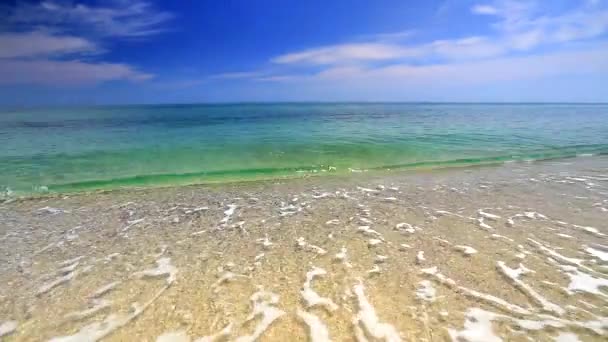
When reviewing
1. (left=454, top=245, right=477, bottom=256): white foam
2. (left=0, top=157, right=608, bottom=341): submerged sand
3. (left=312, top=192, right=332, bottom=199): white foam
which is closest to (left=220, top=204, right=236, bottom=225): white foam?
(left=0, top=157, right=608, bottom=341): submerged sand

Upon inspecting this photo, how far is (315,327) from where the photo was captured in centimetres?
405

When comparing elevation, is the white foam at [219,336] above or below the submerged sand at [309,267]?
below

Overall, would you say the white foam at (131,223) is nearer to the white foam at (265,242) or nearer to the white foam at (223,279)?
the white foam at (265,242)

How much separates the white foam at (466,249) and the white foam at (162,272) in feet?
17.7

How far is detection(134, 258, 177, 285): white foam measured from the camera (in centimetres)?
538

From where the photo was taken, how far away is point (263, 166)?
1553 centimetres

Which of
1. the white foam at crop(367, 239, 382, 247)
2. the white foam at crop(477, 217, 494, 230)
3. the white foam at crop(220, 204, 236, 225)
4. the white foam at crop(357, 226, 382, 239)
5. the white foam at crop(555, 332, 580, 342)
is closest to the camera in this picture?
the white foam at crop(555, 332, 580, 342)

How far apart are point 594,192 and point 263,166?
12.7m

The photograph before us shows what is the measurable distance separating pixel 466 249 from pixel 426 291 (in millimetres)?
1941

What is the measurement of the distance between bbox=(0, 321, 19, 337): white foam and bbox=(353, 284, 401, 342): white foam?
4525 mm

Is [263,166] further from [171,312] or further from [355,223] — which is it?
[171,312]

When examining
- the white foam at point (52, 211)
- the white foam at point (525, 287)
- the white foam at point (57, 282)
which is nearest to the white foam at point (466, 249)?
the white foam at point (525, 287)

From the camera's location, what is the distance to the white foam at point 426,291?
15.0 ft

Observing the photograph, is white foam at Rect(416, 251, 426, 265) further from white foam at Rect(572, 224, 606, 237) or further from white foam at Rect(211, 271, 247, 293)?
white foam at Rect(572, 224, 606, 237)
